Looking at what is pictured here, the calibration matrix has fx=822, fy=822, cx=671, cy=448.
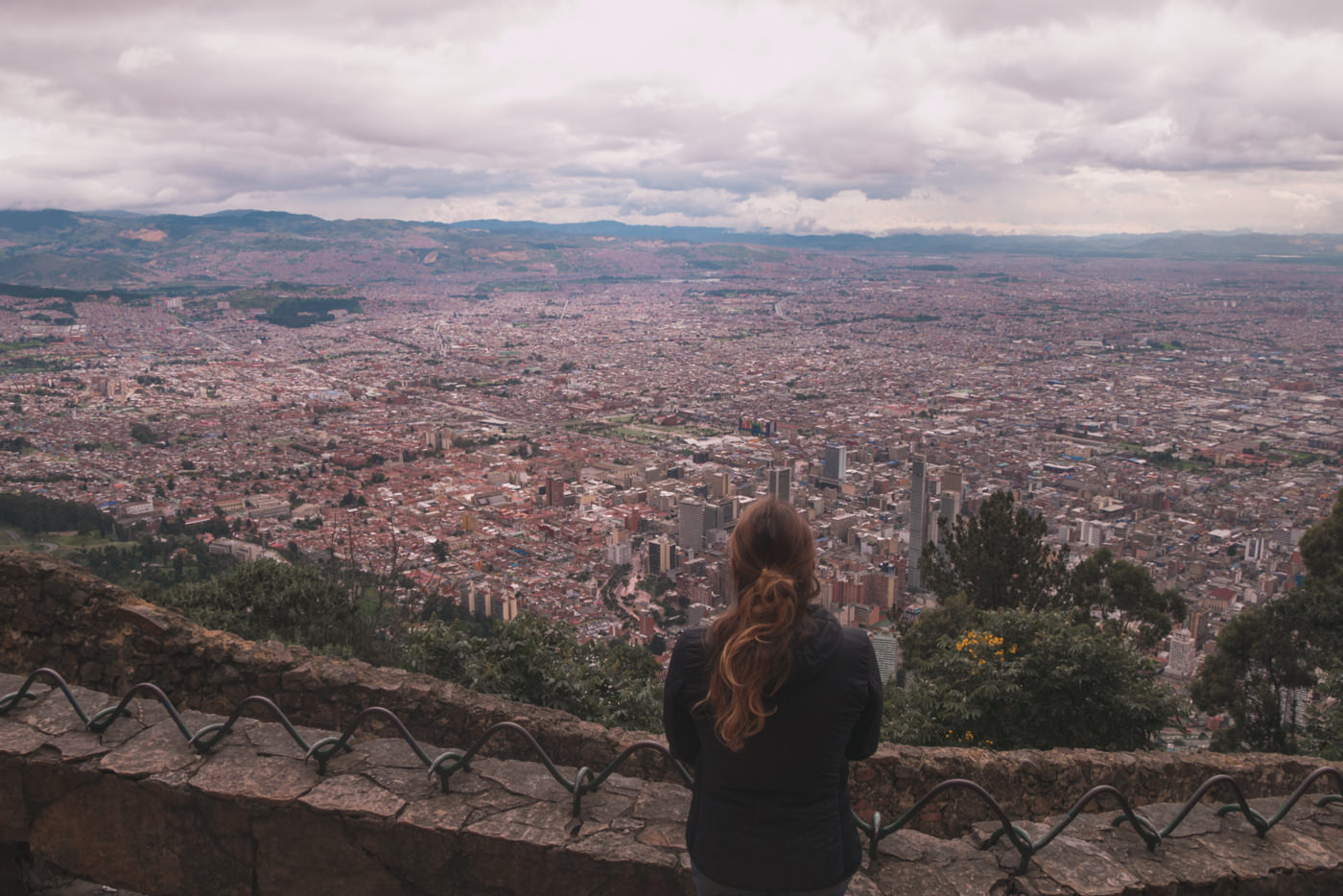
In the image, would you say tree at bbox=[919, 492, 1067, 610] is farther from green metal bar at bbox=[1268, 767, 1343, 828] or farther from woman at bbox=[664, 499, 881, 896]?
woman at bbox=[664, 499, 881, 896]

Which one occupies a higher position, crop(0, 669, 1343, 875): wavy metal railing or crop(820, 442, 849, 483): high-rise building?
crop(0, 669, 1343, 875): wavy metal railing

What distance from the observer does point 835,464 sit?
Result: 1032 inches

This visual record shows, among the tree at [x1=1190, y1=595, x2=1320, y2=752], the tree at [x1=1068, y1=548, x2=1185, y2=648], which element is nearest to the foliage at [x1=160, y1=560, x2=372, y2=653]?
the tree at [x1=1068, y1=548, x2=1185, y2=648]

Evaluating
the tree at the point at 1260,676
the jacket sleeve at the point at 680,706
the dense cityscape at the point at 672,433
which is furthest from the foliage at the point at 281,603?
the tree at the point at 1260,676

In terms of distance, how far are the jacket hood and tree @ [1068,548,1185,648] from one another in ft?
30.8

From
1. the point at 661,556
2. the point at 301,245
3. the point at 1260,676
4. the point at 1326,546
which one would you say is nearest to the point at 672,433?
the point at 661,556

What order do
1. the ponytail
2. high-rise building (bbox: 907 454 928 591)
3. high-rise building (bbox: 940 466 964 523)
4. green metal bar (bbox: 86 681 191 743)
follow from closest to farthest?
the ponytail < green metal bar (bbox: 86 681 191 743) < high-rise building (bbox: 907 454 928 591) < high-rise building (bbox: 940 466 964 523)

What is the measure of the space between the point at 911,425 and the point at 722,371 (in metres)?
18.0

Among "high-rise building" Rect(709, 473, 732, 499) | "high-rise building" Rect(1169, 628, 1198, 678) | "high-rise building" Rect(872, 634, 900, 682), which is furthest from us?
"high-rise building" Rect(709, 473, 732, 499)

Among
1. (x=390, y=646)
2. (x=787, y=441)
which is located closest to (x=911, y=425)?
(x=787, y=441)

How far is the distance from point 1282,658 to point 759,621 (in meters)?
9.33

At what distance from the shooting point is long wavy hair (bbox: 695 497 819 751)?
5.66ft

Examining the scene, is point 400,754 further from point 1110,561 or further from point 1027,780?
point 1110,561

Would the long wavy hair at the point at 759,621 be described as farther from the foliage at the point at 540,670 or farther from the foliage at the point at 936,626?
the foliage at the point at 936,626
